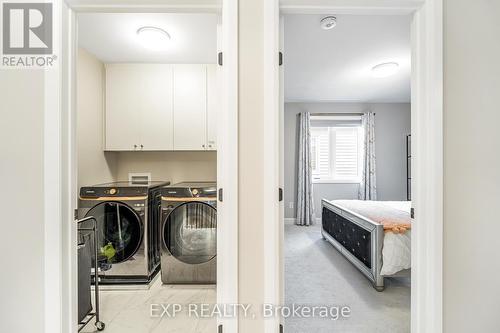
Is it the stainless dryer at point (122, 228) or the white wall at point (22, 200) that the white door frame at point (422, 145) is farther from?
the stainless dryer at point (122, 228)

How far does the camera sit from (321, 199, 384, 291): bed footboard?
2262mm

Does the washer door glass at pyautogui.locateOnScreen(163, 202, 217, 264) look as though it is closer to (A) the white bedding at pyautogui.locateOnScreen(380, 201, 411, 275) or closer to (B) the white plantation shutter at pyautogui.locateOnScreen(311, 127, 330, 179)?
(A) the white bedding at pyautogui.locateOnScreen(380, 201, 411, 275)

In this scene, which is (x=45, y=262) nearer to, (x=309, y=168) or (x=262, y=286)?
(x=262, y=286)

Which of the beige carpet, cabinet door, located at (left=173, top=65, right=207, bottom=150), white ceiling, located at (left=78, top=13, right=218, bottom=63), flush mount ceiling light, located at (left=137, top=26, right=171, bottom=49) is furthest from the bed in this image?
flush mount ceiling light, located at (left=137, top=26, right=171, bottom=49)

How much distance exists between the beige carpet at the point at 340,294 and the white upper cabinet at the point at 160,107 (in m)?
1.81

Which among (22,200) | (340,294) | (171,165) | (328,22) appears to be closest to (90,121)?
(171,165)

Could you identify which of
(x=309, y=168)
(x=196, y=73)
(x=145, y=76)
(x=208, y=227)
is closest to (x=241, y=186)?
(x=208, y=227)

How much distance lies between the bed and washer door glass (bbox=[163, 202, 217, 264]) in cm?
158

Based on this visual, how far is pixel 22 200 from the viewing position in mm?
1268

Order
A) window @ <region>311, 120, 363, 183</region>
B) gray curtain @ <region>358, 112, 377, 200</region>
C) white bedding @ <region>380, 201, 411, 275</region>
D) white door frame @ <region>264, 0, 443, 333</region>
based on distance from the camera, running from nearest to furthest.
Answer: white door frame @ <region>264, 0, 443, 333</region> → white bedding @ <region>380, 201, 411, 275</region> → gray curtain @ <region>358, 112, 377, 200</region> → window @ <region>311, 120, 363, 183</region>

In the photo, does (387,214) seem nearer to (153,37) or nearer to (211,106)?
(211,106)

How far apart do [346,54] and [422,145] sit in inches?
72.6

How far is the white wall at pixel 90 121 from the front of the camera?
93.5 inches

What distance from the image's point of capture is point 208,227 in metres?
2.37
